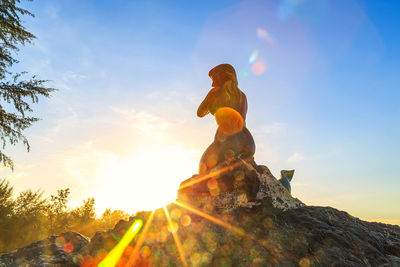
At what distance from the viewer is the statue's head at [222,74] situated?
468cm

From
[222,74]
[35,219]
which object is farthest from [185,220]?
[35,219]

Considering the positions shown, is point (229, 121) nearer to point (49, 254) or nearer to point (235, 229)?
point (235, 229)

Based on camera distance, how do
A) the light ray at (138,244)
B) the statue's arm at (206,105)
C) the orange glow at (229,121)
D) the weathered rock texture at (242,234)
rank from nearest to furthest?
the weathered rock texture at (242,234)
the light ray at (138,244)
the orange glow at (229,121)
the statue's arm at (206,105)

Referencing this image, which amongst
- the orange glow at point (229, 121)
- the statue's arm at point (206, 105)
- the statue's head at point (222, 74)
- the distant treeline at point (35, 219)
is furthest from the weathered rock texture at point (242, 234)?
the distant treeline at point (35, 219)

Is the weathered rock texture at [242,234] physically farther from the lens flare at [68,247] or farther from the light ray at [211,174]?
the lens flare at [68,247]

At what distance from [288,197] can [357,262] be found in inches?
48.5

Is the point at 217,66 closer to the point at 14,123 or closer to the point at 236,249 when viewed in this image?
the point at 236,249

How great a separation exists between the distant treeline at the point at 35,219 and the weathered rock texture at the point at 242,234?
14729 millimetres

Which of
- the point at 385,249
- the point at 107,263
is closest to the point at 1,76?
the point at 107,263

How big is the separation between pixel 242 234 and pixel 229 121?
2.08 metres

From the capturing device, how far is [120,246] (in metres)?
3.01

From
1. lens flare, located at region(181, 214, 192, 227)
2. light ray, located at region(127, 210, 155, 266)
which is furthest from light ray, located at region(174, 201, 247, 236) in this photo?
light ray, located at region(127, 210, 155, 266)

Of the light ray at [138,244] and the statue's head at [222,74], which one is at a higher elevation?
the statue's head at [222,74]

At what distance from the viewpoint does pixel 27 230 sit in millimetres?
17547
